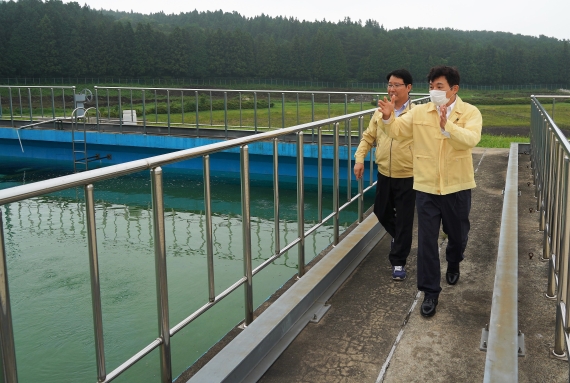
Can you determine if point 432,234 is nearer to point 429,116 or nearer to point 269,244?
point 429,116

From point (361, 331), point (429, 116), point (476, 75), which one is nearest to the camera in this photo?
point (361, 331)

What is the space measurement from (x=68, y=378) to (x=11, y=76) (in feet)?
268

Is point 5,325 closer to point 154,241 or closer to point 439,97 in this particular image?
point 154,241

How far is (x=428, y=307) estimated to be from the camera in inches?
142

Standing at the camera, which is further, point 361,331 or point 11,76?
point 11,76

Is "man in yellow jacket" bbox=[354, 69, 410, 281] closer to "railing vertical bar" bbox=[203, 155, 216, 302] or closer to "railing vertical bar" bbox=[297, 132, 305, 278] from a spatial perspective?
"railing vertical bar" bbox=[297, 132, 305, 278]

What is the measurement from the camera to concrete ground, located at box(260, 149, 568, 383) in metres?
2.92

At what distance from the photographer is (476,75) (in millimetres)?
98812

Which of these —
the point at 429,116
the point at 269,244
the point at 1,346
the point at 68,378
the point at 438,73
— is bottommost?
the point at 68,378

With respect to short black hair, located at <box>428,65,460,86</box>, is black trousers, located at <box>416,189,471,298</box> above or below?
below

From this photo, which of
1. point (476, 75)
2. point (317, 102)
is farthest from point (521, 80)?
point (317, 102)

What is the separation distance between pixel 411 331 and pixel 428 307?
273mm

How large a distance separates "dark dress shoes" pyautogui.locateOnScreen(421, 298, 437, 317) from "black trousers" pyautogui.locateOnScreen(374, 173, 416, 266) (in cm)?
62

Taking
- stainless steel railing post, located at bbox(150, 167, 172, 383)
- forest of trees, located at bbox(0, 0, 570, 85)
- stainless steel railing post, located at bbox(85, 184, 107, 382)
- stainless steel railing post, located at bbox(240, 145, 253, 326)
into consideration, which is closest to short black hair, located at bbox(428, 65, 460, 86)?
stainless steel railing post, located at bbox(240, 145, 253, 326)
